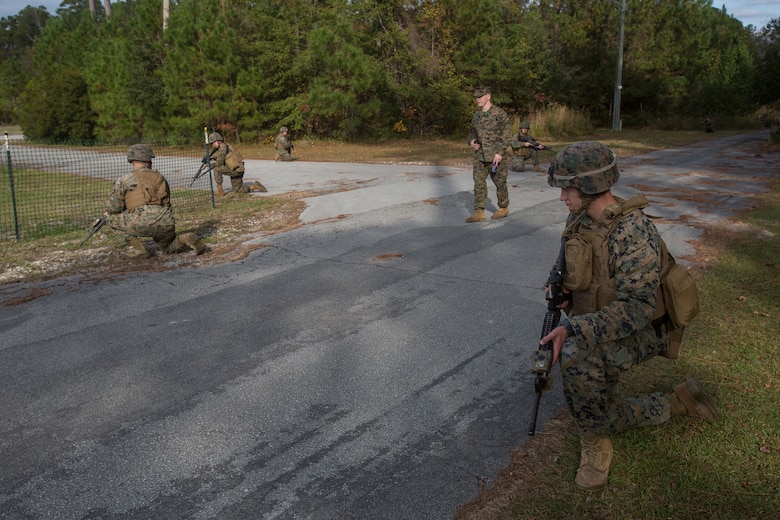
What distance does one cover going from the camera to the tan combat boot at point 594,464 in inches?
119

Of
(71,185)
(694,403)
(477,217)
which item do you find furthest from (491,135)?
(71,185)

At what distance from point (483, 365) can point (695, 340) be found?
1.63m

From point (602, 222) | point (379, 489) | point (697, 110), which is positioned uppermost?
point (697, 110)

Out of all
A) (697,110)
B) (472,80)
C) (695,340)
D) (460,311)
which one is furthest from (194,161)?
(697,110)

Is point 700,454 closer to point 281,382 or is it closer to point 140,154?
point 281,382

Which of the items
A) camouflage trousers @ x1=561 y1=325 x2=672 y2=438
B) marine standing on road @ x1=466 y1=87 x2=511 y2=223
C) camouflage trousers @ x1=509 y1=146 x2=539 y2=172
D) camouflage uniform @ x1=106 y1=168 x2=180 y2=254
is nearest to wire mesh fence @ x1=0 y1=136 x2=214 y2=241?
camouflage uniform @ x1=106 y1=168 x2=180 y2=254

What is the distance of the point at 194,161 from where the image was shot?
2138cm

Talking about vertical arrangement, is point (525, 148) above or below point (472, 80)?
below

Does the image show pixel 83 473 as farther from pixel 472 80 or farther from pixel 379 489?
pixel 472 80

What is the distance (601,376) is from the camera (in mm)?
2951

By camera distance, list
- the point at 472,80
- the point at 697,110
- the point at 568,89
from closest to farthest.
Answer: the point at 472,80
the point at 568,89
the point at 697,110

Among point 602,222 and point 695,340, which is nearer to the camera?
point 602,222

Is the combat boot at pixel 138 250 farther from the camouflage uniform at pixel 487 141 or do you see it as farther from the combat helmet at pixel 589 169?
the combat helmet at pixel 589 169

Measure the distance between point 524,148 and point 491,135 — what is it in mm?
7376
